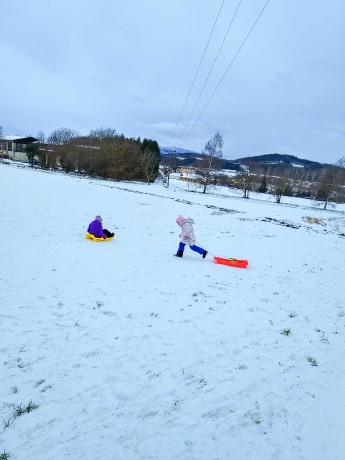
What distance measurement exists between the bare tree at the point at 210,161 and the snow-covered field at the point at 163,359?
168 ft

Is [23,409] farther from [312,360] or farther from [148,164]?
[148,164]

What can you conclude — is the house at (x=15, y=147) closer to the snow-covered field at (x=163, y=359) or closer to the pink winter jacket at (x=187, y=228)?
the snow-covered field at (x=163, y=359)

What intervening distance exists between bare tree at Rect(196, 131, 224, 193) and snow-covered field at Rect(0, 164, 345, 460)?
51138 millimetres

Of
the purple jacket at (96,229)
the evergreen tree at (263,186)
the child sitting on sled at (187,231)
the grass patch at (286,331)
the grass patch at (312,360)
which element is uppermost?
the evergreen tree at (263,186)

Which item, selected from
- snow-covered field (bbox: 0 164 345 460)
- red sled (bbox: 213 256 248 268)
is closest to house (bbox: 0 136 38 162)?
snow-covered field (bbox: 0 164 345 460)

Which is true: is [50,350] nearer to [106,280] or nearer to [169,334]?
[169,334]

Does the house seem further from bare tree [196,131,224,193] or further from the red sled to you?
the red sled

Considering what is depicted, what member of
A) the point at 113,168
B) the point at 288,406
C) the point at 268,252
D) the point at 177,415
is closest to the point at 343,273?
the point at 268,252

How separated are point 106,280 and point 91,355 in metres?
3.79

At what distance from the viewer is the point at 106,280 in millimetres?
9172

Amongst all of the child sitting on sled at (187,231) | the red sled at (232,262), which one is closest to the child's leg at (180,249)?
the child sitting on sled at (187,231)

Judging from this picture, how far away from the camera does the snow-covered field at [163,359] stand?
4.06 meters

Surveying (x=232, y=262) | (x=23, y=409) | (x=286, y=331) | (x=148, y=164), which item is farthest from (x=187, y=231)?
(x=148, y=164)

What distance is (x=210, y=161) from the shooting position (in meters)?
62.2
